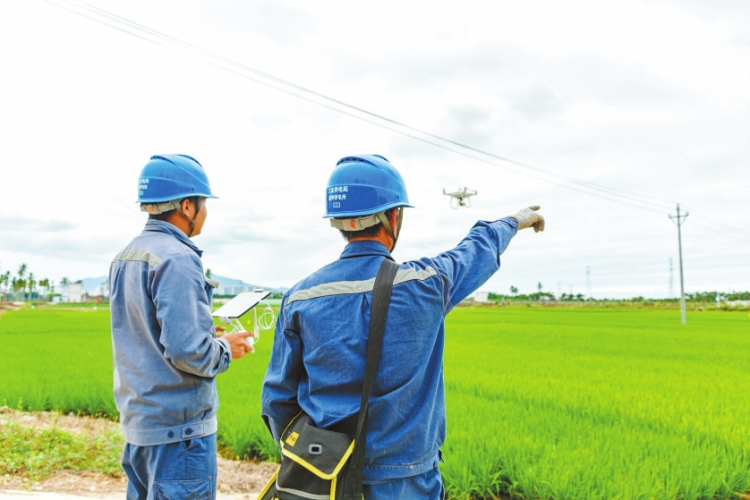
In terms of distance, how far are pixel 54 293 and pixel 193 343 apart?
10813 centimetres

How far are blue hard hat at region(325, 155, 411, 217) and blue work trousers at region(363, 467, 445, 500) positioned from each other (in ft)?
2.74

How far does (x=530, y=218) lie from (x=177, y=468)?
168cm

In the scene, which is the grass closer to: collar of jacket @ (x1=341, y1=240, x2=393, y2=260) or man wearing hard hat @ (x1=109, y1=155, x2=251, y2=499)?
man wearing hard hat @ (x1=109, y1=155, x2=251, y2=499)

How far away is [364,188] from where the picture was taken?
184 cm

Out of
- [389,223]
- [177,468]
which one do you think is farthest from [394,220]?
[177,468]

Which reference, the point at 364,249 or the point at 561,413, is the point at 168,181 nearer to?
the point at 364,249

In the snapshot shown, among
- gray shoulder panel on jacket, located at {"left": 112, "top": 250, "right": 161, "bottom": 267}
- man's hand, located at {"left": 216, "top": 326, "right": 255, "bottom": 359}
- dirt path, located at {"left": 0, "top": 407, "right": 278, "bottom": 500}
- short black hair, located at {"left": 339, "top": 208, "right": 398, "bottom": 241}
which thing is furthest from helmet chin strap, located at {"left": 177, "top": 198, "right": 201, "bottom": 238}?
dirt path, located at {"left": 0, "top": 407, "right": 278, "bottom": 500}

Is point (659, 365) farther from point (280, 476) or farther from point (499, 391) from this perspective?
point (280, 476)

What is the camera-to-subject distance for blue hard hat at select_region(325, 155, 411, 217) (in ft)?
6.01

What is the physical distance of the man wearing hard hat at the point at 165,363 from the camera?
217 centimetres

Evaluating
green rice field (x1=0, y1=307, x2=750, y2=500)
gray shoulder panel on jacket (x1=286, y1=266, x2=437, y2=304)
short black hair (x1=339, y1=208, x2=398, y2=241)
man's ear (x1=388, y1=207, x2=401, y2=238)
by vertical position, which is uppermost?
man's ear (x1=388, y1=207, x2=401, y2=238)

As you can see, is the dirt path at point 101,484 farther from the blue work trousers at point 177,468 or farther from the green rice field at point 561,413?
the blue work trousers at point 177,468

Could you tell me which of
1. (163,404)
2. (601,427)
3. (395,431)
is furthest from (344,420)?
(601,427)

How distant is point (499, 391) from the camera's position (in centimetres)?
840
